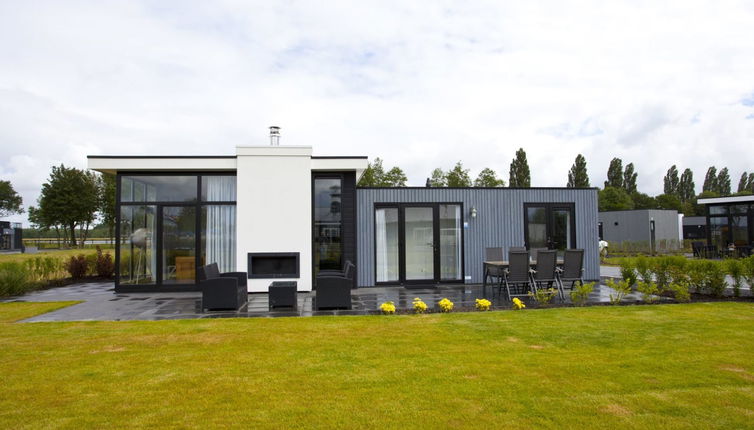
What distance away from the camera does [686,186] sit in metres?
53.0

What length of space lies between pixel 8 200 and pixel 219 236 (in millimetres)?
55061

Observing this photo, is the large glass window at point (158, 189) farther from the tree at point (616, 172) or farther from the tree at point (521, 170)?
the tree at point (616, 172)

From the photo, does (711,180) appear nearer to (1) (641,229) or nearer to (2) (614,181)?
(2) (614,181)

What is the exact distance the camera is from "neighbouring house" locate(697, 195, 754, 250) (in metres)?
19.2

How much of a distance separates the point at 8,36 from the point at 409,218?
32.2 ft

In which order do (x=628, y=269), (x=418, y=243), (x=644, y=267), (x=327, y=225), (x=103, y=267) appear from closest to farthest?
(x=644, y=267), (x=628, y=269), (x=327, y=225), (x=418, y=243), (x=103, y=267)

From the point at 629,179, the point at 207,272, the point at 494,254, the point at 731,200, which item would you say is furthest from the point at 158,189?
the point at 629,179

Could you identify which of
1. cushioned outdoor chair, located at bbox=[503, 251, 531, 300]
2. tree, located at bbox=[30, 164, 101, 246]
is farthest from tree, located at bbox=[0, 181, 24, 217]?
cushioned outdoor chair, located at bbox=[503, 251, 531, 300]

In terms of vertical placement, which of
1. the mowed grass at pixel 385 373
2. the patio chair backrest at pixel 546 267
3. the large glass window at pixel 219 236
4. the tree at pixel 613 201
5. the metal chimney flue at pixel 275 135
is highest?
the tree at pixel 613 201

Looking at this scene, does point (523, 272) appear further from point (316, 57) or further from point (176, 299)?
point (316, 57)

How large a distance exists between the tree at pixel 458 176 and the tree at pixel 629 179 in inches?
945

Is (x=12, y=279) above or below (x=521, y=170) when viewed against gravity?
below

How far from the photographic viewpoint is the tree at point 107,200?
27.7 metres

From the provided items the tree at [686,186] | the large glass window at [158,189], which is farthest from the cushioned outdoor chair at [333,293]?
the tree at [686,186]
